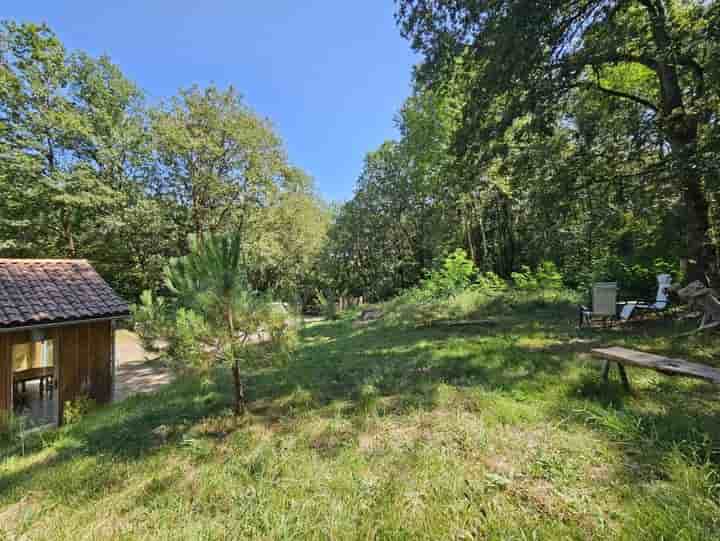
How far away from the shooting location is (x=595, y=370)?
3676 mm

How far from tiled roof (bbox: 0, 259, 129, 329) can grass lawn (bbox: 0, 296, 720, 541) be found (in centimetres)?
175

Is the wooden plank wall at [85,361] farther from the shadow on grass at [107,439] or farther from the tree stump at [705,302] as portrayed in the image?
the tree stump at [705,302]

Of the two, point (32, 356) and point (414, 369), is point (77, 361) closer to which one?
point (32, 356)

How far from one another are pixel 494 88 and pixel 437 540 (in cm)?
662

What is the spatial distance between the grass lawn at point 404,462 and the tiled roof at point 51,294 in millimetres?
1747

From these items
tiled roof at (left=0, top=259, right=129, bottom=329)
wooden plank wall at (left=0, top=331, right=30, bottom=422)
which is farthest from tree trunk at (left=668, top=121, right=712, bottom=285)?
wooden plank wall at (left=0, top=331, right=30, bottom=422)

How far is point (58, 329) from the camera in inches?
185

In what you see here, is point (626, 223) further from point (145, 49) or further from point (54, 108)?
point (54, 108)

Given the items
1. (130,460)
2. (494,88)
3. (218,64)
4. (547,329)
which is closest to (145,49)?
(218,64)

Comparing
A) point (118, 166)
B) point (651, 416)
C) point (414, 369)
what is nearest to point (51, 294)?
point (414, 369)

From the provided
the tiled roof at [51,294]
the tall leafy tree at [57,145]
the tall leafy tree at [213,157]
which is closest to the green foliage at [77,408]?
the tiled roof at [51,294]

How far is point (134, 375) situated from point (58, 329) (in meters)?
3.24

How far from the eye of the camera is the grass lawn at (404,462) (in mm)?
1710

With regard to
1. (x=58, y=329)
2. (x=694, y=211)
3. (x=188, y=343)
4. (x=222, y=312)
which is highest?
(x=694, y=211)
